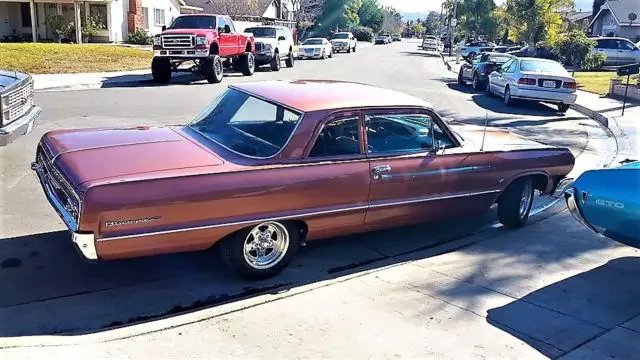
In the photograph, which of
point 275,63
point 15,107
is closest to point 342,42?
point 275,63

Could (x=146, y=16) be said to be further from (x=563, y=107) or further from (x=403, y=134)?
(x=403, y=134)

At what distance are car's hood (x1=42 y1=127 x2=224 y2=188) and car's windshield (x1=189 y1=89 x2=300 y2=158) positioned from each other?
0.90 feet

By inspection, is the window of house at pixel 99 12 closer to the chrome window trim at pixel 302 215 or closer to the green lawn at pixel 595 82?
the green lawn at pixel 595 82

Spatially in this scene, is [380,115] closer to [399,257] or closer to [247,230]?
[399,257]

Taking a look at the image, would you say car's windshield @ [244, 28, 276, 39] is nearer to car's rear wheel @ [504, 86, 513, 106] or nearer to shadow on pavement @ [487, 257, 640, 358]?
car's rear wheel @ [504, 86, 513, 106]

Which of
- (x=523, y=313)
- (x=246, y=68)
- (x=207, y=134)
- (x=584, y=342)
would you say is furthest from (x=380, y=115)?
(x=246, y=68)

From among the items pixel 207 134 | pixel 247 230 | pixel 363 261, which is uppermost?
pixel 207 134

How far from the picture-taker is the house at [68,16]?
32.8m

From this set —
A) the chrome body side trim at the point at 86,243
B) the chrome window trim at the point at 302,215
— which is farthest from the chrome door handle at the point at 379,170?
the chrome body side trim at the point at 86,243

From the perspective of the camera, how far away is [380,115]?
5.27 m

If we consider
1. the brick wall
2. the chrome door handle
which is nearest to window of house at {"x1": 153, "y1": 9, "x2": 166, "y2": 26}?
the brick wall

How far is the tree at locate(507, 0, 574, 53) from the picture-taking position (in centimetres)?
3356

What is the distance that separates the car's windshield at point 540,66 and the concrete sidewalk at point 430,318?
12.2m

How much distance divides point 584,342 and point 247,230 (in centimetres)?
244
